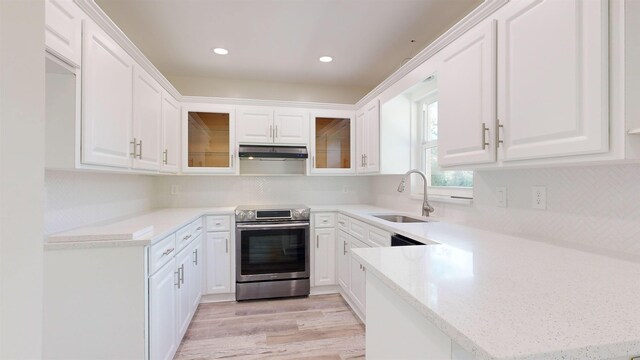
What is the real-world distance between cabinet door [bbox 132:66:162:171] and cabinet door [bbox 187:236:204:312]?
0.77 m

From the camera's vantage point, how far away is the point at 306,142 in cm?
326

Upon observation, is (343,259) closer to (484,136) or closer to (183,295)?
(183,295)

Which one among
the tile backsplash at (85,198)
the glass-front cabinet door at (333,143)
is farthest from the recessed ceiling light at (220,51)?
the tile backsplash at (85,198)

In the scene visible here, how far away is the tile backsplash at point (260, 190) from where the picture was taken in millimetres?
3248

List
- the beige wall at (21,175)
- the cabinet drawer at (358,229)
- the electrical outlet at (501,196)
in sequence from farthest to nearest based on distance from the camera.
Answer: the cabinet drawer at (358,229) → the electrical outlet at (501,196) → the beige wall at (21,175)

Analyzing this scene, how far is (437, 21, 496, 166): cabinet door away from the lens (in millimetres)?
1380

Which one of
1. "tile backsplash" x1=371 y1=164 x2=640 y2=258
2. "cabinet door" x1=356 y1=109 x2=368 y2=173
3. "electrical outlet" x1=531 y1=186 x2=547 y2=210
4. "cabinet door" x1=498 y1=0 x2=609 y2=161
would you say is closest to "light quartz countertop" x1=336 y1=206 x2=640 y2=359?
"tile backsplash" x1=371 y1=164 x2=640 y2=258

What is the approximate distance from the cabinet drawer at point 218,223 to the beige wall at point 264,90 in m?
1.54

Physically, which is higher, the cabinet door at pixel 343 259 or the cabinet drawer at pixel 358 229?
the cabinet drawer at pixel 358 229

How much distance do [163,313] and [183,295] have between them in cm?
45

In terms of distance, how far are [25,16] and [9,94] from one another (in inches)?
5.7

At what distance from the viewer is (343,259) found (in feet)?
9.27

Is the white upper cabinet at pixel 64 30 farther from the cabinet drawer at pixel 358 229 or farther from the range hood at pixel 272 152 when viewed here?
the cabinet drawer at pixel 358 229

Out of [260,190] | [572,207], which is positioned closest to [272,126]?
[260,190]
